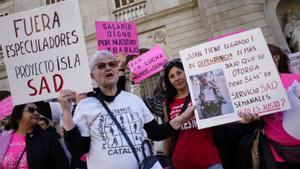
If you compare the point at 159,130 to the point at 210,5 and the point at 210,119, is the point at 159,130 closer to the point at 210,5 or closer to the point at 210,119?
the point at 210,119

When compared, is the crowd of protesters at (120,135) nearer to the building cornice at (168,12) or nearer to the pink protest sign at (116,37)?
the pink protest sign at (116,37)

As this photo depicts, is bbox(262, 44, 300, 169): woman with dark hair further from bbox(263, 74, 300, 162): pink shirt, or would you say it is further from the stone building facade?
the stone building facade

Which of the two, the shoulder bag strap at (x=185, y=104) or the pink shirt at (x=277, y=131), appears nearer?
the pink shirt at (x=277, y=131)

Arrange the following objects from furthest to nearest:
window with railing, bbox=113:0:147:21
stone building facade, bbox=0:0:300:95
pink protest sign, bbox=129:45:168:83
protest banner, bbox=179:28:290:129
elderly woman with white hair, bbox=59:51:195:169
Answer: window with railing, bbox=113:0:147:21 → stone building facade, bbox=0:0:300:95 → pink protest sign, bbox=129:45:168:83 → protest banner, bbox=179:28:290:129 → elderly woman with white hair, bbox=59:51:195:169

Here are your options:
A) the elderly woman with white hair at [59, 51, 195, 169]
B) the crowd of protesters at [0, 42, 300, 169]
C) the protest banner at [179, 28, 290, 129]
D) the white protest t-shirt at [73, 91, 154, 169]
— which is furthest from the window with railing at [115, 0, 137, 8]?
the white protest t-shirt at [73, 91, 154, 169]

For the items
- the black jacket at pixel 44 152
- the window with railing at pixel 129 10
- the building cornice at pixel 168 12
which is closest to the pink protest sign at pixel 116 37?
the black jacket at pixel 44 152

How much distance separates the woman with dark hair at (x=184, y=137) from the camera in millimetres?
2564

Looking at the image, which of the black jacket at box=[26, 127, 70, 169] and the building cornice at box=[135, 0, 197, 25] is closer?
the black jacket at box=[26, 127, 70, 169]

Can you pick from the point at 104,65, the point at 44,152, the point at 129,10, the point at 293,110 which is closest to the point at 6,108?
the point at 44,152

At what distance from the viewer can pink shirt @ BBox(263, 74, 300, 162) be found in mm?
2205

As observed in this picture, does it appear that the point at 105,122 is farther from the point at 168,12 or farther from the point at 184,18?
the point at 168,12

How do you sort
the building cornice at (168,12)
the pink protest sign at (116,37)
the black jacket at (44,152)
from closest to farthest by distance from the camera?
the black jacket at (44,152) → the pink protest sign at (116,37) → the building cornice at (168,12)

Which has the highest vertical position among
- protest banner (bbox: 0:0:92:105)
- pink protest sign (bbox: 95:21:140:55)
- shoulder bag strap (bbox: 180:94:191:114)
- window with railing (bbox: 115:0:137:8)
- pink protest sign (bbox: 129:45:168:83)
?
window with railing (bbox: 115:0:137:8)

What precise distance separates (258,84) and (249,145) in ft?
1.60
